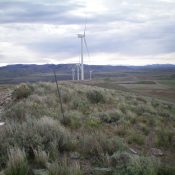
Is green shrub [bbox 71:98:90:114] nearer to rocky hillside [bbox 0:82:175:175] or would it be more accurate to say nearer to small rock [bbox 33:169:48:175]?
rocky hillside [bbox 0:82:175:175]

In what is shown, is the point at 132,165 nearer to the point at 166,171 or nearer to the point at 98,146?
the point at 166,171

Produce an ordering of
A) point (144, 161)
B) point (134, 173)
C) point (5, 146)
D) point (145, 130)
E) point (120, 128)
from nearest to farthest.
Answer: point (134, 173) → point (144, 161) → point (5, 146) → point (120, 128) → point (145, 130)

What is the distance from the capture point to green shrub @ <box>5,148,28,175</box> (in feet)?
22.5

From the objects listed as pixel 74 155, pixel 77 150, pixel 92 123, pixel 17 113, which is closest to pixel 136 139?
pixel 92 123

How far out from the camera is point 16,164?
705 cm

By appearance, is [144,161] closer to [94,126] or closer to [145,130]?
[94,126]

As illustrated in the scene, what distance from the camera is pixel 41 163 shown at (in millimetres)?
7594

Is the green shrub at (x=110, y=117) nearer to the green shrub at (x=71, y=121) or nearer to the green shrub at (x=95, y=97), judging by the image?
the green shrub at (x=71, y=121)

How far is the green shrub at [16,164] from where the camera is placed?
6.87 metres

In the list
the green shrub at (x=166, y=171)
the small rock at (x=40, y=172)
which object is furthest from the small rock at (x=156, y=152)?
the small rock at (x=40, y=172)

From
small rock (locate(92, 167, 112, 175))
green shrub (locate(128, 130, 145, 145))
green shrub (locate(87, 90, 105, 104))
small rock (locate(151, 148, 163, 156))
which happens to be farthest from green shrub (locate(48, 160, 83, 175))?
green shrub (locate(87, 90, 105, 104))

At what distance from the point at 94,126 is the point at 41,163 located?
5.60m

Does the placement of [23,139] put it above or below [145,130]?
above

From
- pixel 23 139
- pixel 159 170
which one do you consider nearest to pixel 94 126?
pixel 23 139
